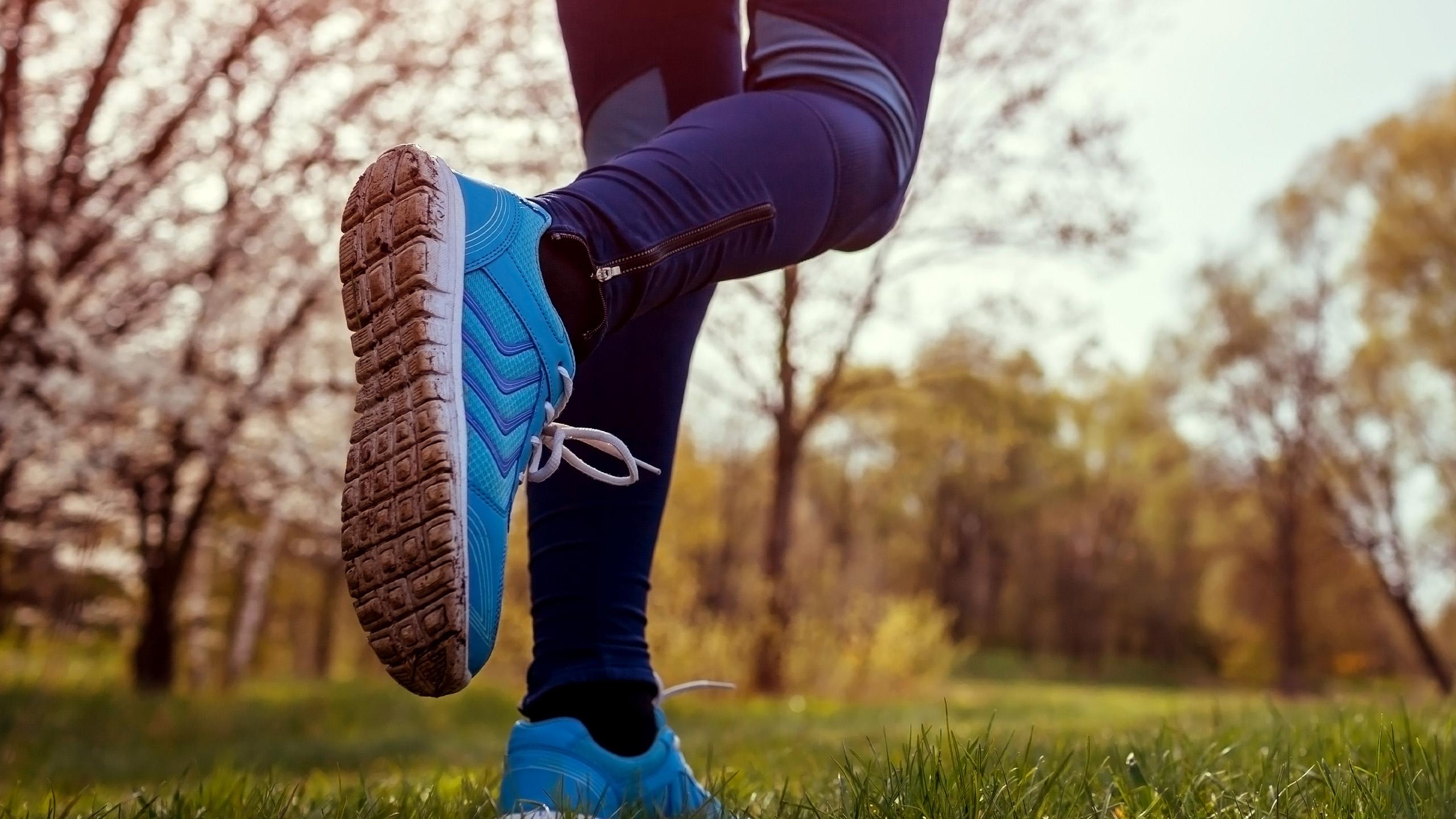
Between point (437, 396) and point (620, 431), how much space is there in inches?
15.2

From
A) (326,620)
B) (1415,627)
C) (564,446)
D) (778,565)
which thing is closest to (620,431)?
(564,446)

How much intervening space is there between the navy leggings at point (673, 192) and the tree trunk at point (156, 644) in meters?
8.13

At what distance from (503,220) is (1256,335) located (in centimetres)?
2035

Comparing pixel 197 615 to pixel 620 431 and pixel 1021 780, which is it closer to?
pixel 620 431

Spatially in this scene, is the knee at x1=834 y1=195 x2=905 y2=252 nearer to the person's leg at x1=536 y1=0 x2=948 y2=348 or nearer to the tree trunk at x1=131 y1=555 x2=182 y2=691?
the person's leg at x1=536 y1=0 x2=948 y2=348

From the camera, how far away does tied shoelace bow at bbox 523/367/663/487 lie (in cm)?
91

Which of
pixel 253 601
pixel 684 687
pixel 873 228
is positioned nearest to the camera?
pixel 873 228

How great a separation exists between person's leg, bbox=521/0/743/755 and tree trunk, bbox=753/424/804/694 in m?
8.93

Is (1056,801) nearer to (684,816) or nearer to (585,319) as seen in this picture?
(684,816)

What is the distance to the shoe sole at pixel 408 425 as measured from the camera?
2.48 ft

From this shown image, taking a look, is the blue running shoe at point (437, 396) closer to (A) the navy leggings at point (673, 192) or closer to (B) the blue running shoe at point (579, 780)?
(A) the navy leggings at point (673, 192)

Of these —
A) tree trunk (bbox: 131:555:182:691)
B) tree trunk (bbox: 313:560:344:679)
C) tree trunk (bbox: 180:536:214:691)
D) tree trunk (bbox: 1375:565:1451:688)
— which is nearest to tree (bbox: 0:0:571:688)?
tree trunk (bbox: 131:555:182:691)

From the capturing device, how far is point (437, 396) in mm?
776

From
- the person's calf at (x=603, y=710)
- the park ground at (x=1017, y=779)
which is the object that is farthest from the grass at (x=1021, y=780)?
the person's calf at (x=603, y=710)
